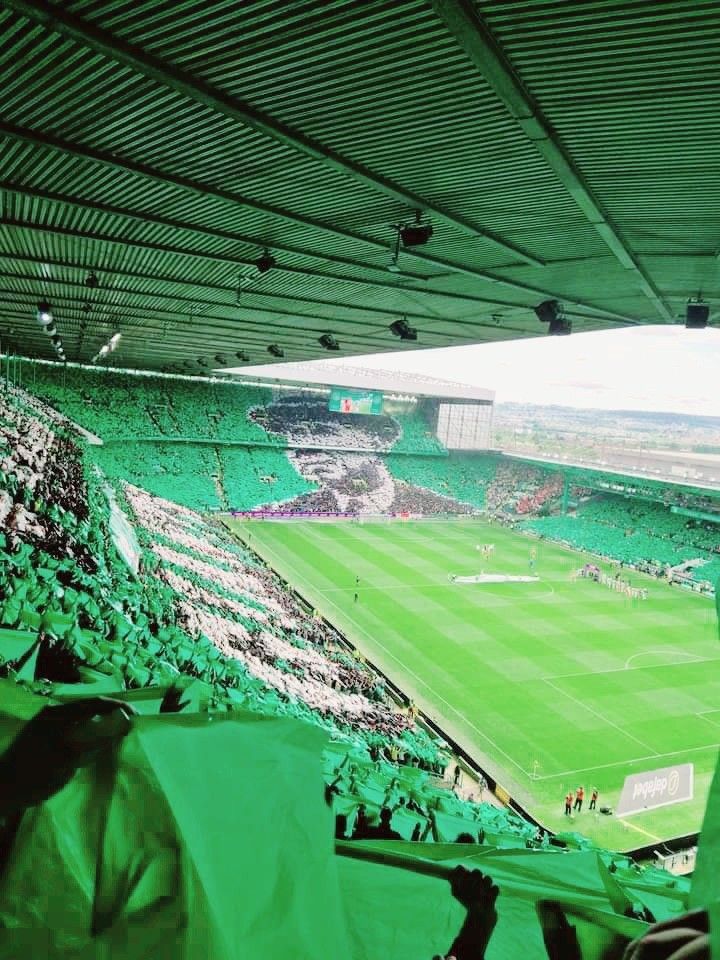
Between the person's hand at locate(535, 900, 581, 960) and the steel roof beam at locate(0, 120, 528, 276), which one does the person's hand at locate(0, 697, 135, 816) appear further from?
the steel roof beam at locate(0, 120, 528, 276)

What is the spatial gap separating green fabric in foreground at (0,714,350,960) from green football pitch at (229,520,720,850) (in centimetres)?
1358

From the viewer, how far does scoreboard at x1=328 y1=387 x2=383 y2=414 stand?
53969 mm

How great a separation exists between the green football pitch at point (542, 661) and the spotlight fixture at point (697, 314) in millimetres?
9778

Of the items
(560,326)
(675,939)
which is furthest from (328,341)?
(675,939)

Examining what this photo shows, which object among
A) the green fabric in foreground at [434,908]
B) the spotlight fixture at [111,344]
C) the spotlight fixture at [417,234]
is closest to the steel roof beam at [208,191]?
the spotlight fixture at [417,234]

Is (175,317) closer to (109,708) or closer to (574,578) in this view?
(109,708)

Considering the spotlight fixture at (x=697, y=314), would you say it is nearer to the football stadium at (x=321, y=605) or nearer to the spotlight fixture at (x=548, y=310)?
the football stadium at (x=321, y=605)

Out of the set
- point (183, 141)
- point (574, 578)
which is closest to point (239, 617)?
point (183, 141)

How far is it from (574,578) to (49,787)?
35.3 metres

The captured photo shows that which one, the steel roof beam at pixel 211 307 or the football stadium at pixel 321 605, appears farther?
the steel roof beam at pixel 211 307

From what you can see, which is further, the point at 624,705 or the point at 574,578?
the point at 574,578

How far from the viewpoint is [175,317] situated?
687 inches

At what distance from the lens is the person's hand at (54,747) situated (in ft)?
5.95

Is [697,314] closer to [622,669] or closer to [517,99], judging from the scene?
[517,99]
